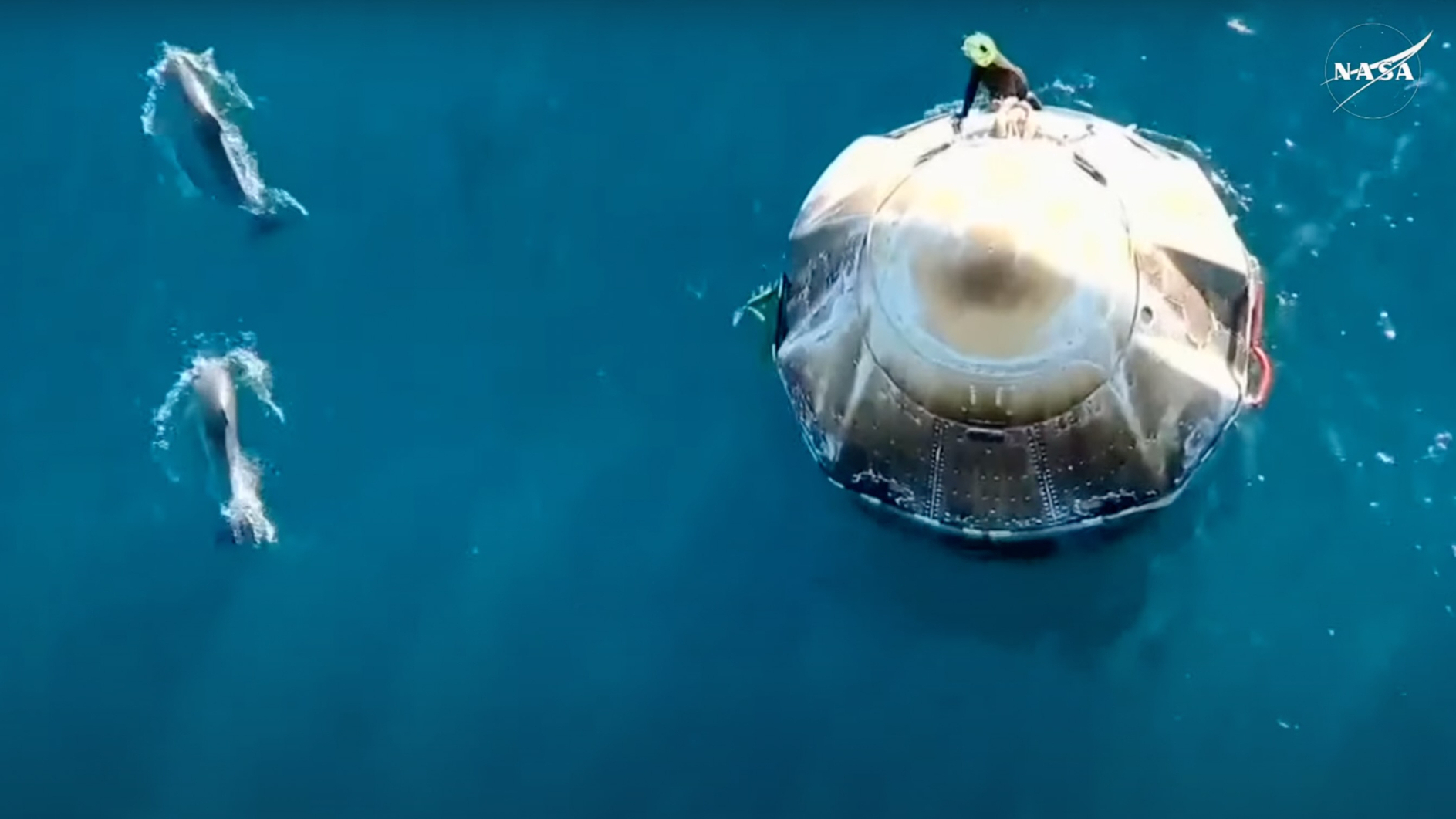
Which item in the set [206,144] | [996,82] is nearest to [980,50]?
[996,82]

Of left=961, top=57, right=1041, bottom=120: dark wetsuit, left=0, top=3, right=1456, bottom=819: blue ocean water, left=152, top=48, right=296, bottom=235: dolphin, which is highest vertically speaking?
left=961, top=57, right=1041, bottom=120: dark wetsuit

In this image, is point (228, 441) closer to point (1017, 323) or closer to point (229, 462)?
point (229, 462)

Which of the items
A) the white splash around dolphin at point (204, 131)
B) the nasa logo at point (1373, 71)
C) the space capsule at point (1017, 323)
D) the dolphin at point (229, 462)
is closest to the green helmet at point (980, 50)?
the space capsule at point (1017, 323)

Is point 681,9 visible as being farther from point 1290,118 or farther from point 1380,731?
point 1380,731

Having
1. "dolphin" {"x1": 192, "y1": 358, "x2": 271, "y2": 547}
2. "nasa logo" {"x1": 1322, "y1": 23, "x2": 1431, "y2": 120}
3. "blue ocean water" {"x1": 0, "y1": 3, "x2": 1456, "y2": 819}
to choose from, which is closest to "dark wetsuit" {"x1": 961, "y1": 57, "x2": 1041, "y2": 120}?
"blue ocean water" {"x1": 0, "y1": 3, "x2": 1456, "y2": 819}

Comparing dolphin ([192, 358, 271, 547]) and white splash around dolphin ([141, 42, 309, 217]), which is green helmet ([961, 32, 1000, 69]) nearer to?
white splash around dolphin ([141, 42, 309, 217])

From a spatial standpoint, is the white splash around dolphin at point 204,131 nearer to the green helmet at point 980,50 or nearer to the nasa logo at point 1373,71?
the green helmet at point 980,50

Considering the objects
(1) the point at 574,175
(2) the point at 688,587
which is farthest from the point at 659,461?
(1) the point at 574,175
